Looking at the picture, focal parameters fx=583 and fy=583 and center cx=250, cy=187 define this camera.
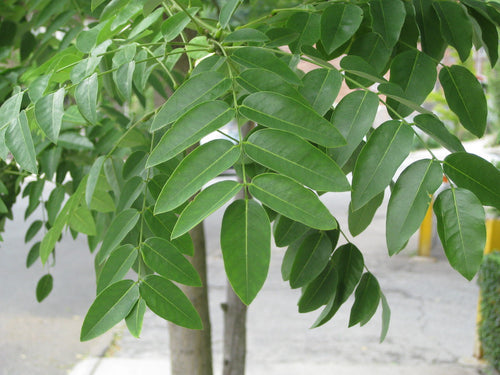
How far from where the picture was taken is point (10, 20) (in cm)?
169

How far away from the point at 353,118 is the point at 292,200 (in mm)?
203

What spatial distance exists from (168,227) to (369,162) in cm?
34

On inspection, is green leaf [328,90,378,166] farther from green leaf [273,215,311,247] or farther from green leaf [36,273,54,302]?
green leaf [36,273,54,302]

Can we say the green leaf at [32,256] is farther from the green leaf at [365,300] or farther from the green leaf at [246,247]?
the green leaf at [246,247]

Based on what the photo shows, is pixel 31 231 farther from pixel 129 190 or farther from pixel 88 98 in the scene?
pixel 88 98

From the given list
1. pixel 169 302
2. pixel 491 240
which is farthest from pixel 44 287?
pixel 491 240

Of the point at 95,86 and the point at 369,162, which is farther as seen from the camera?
the point at 95,86

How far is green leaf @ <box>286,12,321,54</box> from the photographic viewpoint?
0.96 m

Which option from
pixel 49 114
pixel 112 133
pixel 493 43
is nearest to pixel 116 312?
pixel 49 114

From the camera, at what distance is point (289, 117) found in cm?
70

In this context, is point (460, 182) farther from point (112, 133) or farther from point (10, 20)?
point (10, 20)

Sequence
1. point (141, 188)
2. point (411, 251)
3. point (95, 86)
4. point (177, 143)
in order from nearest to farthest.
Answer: point (177, 143) < point (95, 86) < point (141, 188) < point (411, 251)

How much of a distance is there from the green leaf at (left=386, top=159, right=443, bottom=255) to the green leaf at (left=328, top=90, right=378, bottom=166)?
8cm

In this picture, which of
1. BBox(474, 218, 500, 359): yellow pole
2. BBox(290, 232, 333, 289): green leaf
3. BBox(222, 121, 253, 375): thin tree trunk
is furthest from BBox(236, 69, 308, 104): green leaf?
BBox(474, 218, 500, 359): yellow pole
